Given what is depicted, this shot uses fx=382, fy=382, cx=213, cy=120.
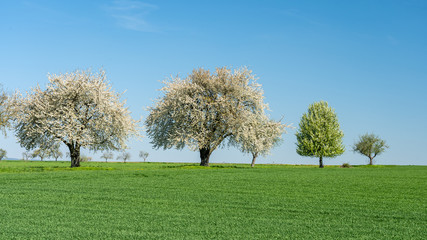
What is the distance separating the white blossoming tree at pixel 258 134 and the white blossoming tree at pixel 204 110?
25.6 inches

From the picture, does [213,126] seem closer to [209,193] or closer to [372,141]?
[209,193]

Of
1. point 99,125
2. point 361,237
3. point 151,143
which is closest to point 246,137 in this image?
point 151,143

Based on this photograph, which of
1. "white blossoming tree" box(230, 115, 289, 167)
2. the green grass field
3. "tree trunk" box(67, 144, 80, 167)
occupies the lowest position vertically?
the green grass field

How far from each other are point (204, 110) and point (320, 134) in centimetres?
2627

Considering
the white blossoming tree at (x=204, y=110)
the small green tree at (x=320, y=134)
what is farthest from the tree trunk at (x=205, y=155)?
the small green tree at (x=320, y=134)

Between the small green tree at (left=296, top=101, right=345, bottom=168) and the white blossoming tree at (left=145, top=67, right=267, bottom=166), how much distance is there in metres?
20.9

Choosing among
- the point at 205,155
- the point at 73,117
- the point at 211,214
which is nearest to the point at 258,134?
the point at 205,155

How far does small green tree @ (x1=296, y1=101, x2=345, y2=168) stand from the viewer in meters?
59.8

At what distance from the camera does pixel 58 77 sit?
39.7 meters

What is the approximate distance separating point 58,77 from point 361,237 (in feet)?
123

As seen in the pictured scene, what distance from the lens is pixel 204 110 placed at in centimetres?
4044

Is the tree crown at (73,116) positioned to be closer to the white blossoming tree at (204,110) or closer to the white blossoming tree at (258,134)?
the white blossoming tree at (204,110)

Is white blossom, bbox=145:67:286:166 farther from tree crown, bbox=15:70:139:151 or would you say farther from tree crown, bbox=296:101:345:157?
tree crown, bbox=296:101:345:157

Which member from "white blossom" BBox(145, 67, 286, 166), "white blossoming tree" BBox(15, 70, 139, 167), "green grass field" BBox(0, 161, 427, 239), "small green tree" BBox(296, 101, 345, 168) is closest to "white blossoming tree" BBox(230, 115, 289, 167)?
"white blossom" BBox(145, 67, 286, 166)
